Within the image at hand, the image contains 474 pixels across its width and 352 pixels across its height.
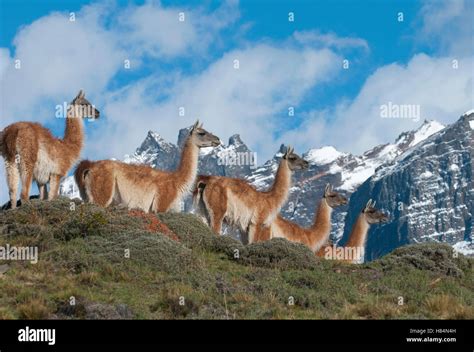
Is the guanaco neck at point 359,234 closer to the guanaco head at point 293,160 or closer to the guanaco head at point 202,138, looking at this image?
the guanaco head at point 293,160

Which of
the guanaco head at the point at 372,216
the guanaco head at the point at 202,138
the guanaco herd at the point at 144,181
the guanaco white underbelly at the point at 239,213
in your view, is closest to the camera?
the guanaco herd at the point at 144,181

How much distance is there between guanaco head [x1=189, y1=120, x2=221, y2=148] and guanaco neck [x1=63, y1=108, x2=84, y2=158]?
108 inches

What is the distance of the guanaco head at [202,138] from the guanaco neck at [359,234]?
5322 millimetres

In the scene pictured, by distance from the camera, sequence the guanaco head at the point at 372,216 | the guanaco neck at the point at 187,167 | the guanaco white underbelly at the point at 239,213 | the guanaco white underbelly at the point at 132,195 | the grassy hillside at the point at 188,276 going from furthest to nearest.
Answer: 1. the guanaco head at the point at 372,216
2. the guanaco white underbelly at the point at 239,213
3. the guanaco neck at the point at 187,167
4. the guanaco white underbelly at the point at 132,195
5. the grassy hillside at the point at 188,276

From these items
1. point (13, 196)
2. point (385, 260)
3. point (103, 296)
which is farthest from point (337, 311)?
point (13, 196)

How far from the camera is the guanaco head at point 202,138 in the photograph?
20312 mm

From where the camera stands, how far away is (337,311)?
1231 cm

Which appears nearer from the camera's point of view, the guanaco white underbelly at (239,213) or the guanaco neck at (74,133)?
the guanaco neck at (74,133)

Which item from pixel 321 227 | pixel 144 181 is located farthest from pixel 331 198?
pixel 144 181

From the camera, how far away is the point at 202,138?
20.4 meters

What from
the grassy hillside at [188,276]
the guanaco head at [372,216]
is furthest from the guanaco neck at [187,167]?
the guanaco head at [372,216]

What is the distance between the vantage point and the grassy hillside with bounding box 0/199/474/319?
11734 mm

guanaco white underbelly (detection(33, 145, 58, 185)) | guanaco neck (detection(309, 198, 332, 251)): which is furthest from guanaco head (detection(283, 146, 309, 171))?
guanaco white underbelly (detection(33, 145, 58, 185))

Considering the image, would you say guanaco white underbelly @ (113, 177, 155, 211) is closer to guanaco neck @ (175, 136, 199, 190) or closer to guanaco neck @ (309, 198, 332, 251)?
guanaco neck @ (175, 136, 199, 190)
